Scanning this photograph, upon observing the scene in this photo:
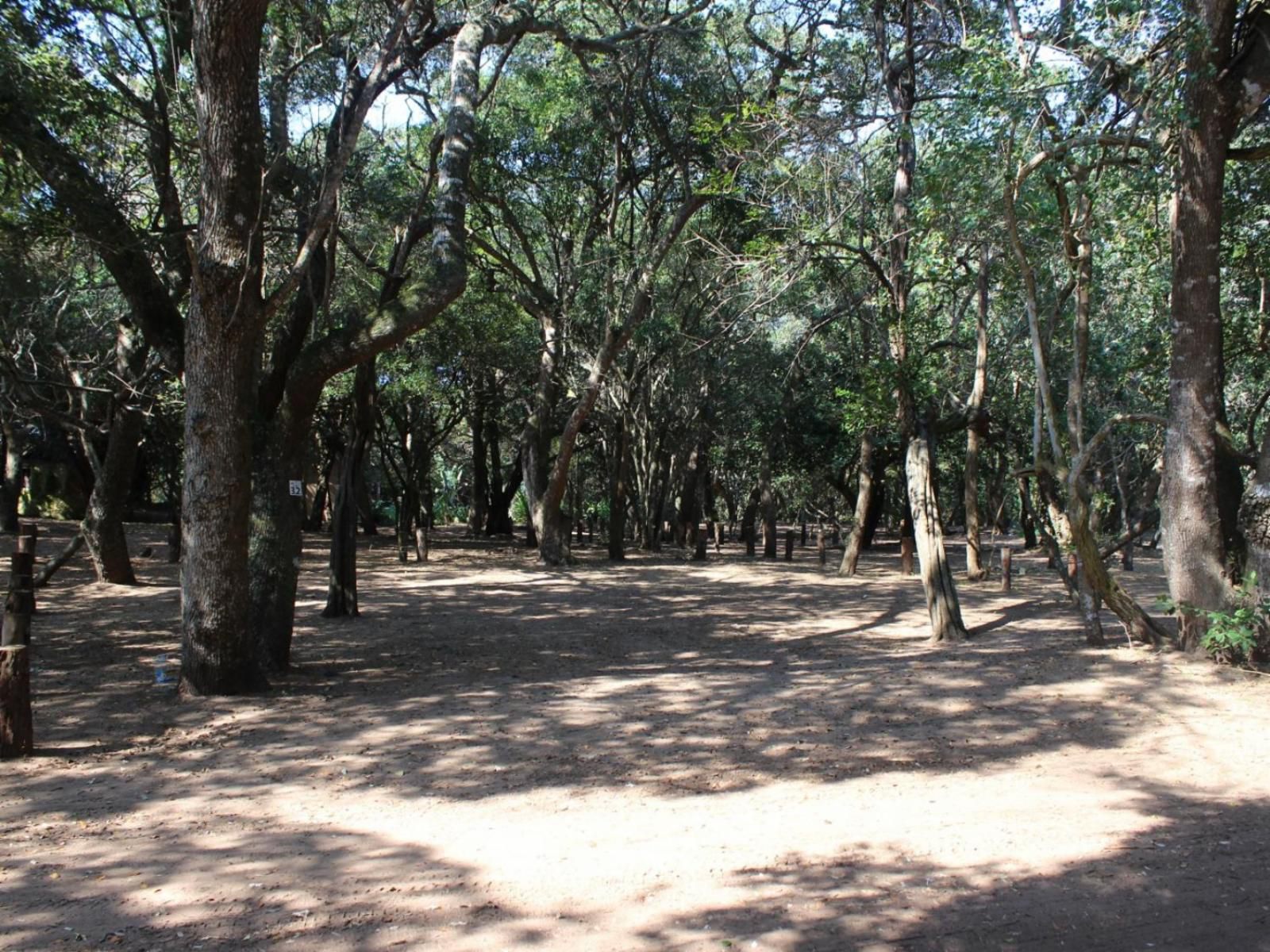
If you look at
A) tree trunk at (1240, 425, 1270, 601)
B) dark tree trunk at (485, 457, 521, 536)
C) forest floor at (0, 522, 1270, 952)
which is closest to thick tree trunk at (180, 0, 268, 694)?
forest floor at (0, 522, 1270, 952)

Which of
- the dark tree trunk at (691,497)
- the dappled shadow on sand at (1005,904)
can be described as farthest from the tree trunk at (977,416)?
the dappled shadow on sand at (1005,904)

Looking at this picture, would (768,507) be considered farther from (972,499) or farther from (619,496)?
(972,499)

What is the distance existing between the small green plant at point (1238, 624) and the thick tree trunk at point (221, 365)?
8.13 metres

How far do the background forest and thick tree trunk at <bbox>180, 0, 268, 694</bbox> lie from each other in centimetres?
3

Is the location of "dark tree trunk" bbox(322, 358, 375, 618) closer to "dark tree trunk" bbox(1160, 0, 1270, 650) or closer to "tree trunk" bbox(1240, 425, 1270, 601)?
"dark tree trunk" bbox(1160, 0, 1270, 650)

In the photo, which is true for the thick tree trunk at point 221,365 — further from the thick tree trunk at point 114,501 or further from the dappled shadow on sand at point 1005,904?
the thick tree trunk at point 114,501

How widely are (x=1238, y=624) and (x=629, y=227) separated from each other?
A: 610 inches

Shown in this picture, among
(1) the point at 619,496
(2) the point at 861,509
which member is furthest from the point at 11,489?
(2) the point at 861,509

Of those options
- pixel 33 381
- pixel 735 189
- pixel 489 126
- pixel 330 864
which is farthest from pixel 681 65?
pixel 330 864

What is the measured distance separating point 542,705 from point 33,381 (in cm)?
793

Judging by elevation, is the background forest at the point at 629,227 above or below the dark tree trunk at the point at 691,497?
above

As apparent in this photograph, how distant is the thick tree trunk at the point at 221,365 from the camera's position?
7.56 metres

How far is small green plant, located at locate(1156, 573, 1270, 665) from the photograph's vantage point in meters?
8.00

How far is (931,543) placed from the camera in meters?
11.1
